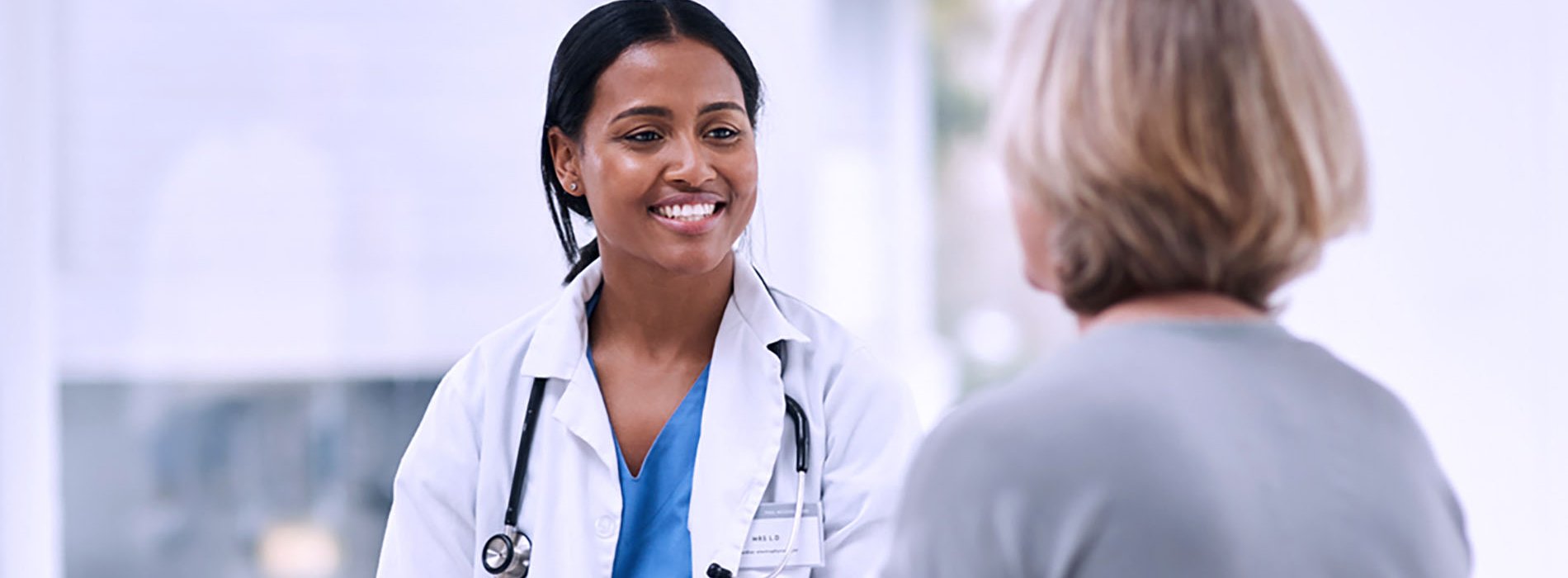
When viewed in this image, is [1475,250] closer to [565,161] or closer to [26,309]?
[565,161]

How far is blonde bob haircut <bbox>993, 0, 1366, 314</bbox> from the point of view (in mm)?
810

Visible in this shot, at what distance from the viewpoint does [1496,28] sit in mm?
2248

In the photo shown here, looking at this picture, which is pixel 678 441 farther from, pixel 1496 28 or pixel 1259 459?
pixel 1496 28

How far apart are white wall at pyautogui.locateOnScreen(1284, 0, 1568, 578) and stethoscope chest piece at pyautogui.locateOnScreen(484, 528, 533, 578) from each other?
1539mm

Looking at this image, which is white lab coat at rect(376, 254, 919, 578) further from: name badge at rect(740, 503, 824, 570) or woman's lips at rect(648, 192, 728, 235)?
woman's lips at rect(648, 192, 728, 235)

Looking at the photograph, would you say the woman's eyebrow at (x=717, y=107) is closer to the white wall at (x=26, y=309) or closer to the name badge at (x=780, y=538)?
the name badge at (x=780, y=538)

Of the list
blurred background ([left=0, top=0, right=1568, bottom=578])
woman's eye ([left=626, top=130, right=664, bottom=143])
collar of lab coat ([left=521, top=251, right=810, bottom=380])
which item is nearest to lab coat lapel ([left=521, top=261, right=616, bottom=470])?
collar of lab coat ([left=521, top=251, right=810, bottom=380])

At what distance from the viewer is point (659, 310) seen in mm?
1561

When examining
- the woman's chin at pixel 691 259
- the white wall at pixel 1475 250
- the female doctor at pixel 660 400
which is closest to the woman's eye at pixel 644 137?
the female doctor at pixel 660 400

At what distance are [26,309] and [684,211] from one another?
1688mm

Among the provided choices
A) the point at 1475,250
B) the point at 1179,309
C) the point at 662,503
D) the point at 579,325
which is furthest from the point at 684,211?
the point at 1475,250

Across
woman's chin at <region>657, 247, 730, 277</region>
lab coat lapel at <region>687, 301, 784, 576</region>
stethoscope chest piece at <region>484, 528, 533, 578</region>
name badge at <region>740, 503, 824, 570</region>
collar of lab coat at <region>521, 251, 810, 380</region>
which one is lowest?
stethoscope chest piece at <region>484, 528, 533, 578</region>

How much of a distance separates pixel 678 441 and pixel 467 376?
0.26 metres

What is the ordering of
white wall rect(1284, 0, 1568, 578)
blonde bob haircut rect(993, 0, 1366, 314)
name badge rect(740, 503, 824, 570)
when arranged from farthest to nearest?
1. white wall rect(1284, 0, 1568, 578)
2. name badge rect(740, 503, 824, 570)
3. blonde bob haircut rect(993, 0, 1366, 314)
